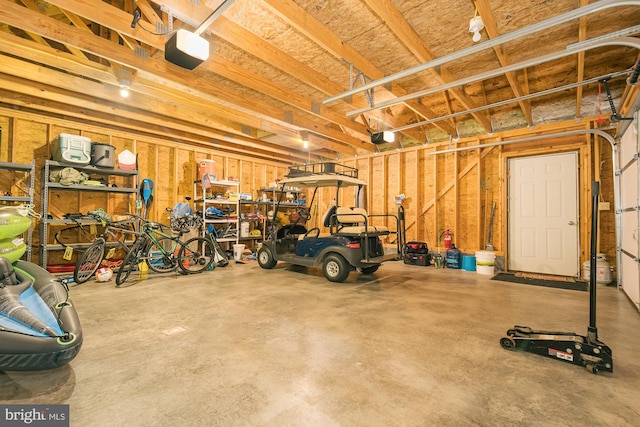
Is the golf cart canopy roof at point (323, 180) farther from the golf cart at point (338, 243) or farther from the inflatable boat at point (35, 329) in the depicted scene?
the inflatable boat at point (35, 329)

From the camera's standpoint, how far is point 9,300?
1930 mm

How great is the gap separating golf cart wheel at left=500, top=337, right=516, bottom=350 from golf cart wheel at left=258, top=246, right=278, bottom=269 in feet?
13.9

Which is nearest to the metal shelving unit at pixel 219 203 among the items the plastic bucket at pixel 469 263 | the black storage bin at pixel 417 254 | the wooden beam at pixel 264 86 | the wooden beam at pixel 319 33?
the wooden beam at pixel 264 86

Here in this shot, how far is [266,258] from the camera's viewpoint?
19.3 feet

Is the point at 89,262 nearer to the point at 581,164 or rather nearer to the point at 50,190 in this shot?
the point at 50,190

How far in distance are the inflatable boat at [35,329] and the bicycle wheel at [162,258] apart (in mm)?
2706

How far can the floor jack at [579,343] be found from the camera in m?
1.97

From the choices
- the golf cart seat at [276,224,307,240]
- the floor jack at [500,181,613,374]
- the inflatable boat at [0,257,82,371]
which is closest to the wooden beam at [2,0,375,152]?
the golf cart seat at [276,224,307,240]

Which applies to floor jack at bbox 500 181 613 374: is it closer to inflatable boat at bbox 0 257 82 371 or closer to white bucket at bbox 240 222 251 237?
inflatable boat at bbox 0 257 82 371

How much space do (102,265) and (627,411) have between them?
266 inches

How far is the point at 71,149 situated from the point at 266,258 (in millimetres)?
3894

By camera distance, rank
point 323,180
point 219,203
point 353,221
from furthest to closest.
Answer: point 219,203 → point 353,221 → point 323,180

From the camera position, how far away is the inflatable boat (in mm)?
1667

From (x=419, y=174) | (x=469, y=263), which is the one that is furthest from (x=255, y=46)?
(x=469, y=263)
